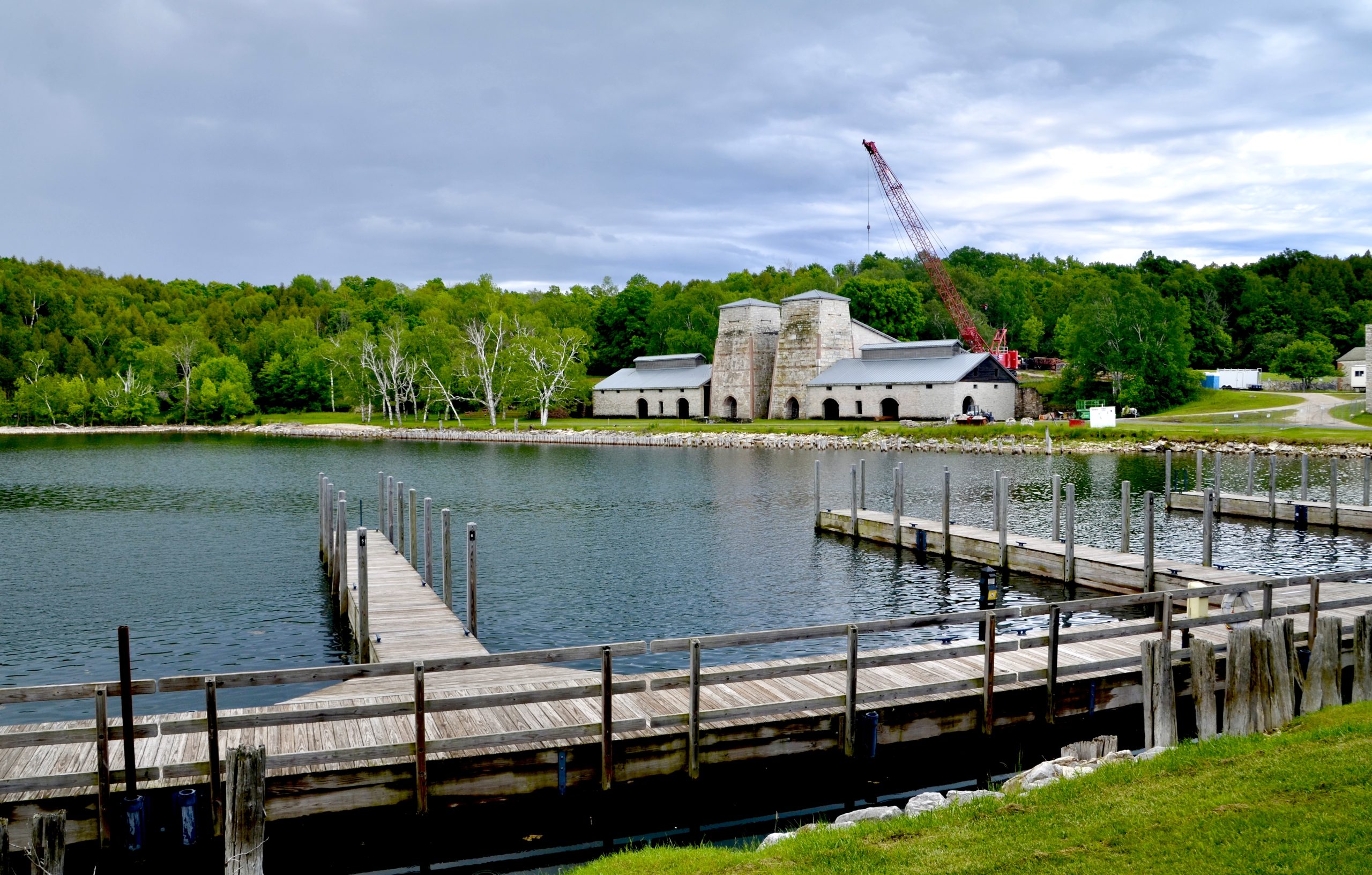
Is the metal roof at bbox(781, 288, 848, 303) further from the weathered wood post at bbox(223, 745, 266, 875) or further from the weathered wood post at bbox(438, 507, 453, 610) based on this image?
the weathered wood post at bbox(223, 745, 266, 875)

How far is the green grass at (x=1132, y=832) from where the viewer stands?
21.1ft

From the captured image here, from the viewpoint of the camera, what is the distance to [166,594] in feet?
68.6

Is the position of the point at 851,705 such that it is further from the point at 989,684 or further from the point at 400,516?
the point at 400,516

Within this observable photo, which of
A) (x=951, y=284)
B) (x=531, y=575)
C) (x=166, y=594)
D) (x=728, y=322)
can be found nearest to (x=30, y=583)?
(x=166, y=594)

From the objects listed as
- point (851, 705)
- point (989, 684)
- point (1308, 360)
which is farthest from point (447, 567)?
point (1308, 360)

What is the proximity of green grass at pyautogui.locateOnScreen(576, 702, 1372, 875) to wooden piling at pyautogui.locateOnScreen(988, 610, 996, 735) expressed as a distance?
2547mm

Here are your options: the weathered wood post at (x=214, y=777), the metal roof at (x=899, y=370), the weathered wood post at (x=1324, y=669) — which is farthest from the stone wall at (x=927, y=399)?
the weathered wood post at (x=214, y=777)

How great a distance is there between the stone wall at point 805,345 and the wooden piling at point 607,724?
7237 centimetres

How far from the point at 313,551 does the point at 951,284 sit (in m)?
90.0

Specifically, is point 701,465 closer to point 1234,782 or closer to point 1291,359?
point 1234,782

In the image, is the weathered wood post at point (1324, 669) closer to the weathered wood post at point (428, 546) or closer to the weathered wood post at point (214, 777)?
the weathered wood post at point (214, 777)

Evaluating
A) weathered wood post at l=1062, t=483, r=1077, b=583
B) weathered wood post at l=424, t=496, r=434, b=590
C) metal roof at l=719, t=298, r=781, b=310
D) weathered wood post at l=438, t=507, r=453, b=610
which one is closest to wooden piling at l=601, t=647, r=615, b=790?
weathered wood post at l=438, t=507, r=453, b=610

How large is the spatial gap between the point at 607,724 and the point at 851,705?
9.06 ft

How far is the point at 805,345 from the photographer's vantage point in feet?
270
